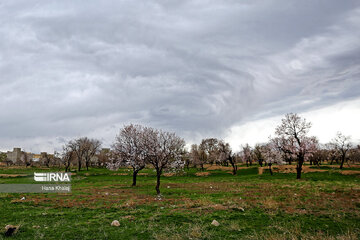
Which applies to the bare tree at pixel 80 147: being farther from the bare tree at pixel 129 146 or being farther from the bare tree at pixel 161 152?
the bare tree at pixel 161 152

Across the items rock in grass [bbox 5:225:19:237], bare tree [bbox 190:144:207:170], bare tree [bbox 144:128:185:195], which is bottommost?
bare tree [bbox 190:144:207:170]

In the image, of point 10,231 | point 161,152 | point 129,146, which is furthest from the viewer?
point 129,146

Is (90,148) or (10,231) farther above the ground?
(90,148)

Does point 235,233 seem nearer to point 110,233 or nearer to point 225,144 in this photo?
point 110,233

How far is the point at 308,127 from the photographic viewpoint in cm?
4969

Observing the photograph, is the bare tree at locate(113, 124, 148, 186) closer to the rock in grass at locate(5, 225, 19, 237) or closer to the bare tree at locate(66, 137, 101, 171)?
the rock in grass at locate(5, 225, 19, 237)

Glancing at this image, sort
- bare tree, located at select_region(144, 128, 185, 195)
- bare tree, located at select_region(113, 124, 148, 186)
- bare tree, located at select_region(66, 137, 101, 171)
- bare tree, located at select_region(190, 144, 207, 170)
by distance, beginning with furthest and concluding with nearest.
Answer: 1. bare tree, located at select_region(190, 144, 207, 170)
2. bare tree, located at select_region(66, 137, 101, 171)
3. bare tree, located at select_region(113, 124, 148, 186)
4. bare tree, located at select_region(144, 128, 185, 195)

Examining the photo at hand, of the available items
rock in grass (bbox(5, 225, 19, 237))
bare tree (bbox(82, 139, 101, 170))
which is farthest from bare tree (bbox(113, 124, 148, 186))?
bare tree (bbox(82, 139, 101, 170))

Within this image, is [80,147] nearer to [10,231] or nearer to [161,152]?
[161,152]

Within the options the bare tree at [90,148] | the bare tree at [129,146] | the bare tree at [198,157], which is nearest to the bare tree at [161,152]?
the bare tree at [129,146]

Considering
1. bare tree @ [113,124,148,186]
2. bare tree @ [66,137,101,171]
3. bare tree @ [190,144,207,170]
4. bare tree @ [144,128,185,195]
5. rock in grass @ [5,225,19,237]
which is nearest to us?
rock in grass @ [5,225,19,237]

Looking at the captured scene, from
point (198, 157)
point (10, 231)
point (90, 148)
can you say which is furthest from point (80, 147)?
point (10, 231)

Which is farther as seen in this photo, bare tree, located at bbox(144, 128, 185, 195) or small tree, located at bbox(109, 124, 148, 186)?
small tree, located at bbox(109, 124, 148, 186)

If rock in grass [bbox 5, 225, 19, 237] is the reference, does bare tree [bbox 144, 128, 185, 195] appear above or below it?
above
